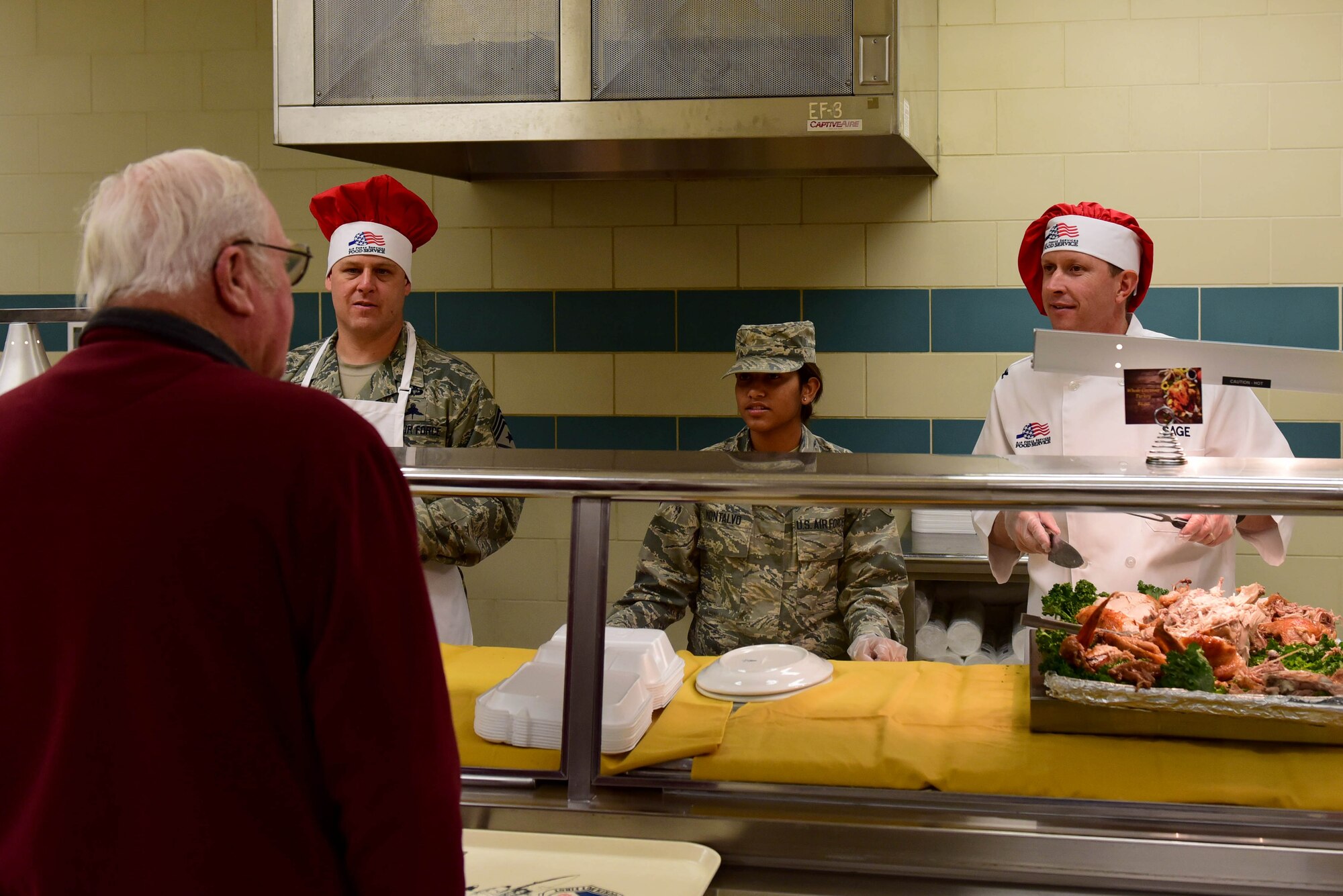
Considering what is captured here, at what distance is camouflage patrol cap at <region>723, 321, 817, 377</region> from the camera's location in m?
2.58

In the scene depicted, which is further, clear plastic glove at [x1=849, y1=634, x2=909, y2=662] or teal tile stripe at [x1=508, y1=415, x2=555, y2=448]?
teal tile stripe at [x1=508, y1=415, x2=555, y2=448]

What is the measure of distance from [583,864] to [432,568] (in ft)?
4.52

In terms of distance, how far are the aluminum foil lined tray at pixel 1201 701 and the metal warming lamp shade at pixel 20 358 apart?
143 cm

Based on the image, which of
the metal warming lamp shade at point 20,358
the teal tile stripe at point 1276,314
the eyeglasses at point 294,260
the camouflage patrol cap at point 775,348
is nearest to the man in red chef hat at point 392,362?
the camouflage patrol cap at point 775,348

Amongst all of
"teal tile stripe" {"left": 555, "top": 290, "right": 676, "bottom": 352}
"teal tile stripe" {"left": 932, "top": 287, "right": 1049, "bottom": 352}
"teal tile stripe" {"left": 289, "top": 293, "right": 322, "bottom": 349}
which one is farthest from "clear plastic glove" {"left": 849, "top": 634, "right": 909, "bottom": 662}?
"teal tile stripe" {"left": 289, "top": 293, "right": 322, "bottom": 349}

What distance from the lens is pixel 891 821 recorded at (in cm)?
131

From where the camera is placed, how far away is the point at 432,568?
2.62m

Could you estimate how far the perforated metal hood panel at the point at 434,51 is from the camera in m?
2.59

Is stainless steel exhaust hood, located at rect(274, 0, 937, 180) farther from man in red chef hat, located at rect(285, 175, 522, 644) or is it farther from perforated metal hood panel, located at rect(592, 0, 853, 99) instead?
man in red chef hat, located at rect(285, 175, 522, 644)

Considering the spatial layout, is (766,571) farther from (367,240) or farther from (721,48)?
(367,240)

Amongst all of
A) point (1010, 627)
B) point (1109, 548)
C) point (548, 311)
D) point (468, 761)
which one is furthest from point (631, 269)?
point (468, 761)

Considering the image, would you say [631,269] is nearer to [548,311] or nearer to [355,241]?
[548,311]

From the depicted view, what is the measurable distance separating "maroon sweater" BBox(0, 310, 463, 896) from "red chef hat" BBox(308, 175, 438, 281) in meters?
2.01

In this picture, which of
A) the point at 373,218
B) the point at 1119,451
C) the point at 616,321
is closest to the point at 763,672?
the point at 1119,451
